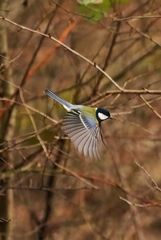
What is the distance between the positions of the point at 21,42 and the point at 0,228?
1.13 meters

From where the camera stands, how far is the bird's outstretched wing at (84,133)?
1.85 meters

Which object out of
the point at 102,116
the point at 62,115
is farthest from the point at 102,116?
the point at 62,115

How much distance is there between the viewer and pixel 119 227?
4.46 m

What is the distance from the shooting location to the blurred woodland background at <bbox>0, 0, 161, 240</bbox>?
2.87m

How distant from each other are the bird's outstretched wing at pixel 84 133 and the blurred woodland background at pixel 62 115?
57 cm

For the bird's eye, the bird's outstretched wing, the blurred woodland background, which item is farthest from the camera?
the blurred woodland background

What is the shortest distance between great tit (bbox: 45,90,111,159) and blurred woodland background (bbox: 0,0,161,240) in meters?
0.55

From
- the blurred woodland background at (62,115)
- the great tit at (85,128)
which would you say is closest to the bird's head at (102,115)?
the great tit at (85,128)

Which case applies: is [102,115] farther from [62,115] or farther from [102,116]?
[62,115]

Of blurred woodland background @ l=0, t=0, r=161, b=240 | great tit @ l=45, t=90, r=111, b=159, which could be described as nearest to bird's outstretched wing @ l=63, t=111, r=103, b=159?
great tit @ l=45, t=90, r=111, b=159

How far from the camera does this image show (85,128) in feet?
6.27

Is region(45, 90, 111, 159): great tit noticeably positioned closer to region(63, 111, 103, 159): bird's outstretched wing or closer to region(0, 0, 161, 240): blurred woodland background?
region(63, 111, 103, 159): bird's outstretched wing

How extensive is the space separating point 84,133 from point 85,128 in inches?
0.7

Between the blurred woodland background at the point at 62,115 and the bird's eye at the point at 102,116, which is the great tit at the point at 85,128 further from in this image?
the blurred woodland background at the point at 62,115
